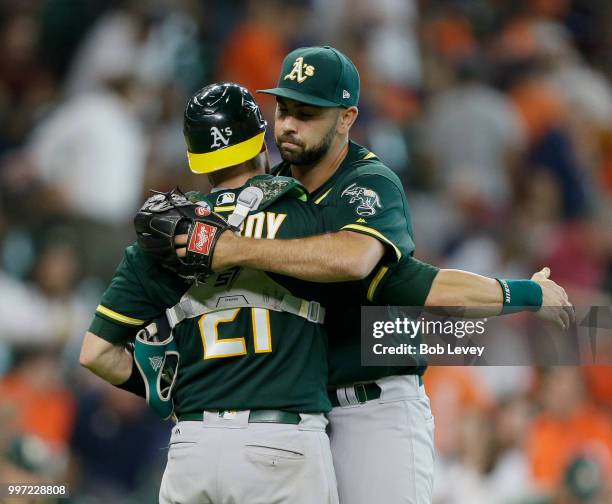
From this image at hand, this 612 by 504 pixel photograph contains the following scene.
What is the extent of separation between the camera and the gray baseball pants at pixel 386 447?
3.32 m

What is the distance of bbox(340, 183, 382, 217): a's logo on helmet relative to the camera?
311 centimetres

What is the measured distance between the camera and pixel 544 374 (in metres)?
5.68

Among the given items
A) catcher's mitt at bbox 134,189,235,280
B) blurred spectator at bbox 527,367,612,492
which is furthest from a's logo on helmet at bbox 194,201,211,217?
blurred spectator at bbox 527,367,612,492

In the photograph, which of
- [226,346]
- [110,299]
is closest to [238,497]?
[226,346]

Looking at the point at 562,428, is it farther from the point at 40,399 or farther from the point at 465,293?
the point at 40,399

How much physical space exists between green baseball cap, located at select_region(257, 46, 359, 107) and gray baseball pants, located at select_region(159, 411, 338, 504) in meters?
0.97

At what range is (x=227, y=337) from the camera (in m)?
3.03

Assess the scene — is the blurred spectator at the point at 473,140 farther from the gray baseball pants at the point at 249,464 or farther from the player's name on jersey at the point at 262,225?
the gray baseball pants at the point at 249,464

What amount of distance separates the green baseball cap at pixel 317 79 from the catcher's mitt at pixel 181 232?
0.51 m

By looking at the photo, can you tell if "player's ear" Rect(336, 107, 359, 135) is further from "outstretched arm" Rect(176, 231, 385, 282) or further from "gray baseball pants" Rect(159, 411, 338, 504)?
"gray baseball pants" Rect(159, 411, 338, 504)

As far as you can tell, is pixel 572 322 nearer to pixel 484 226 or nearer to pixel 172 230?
pixel 172 230

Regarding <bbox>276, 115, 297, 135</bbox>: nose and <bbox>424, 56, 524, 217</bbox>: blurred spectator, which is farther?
<bbox>424, 56, 524, 217</bbox>: blurred spectator

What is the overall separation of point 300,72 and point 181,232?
0.70 m

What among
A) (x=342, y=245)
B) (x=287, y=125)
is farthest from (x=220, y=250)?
(x=287, y=125)
